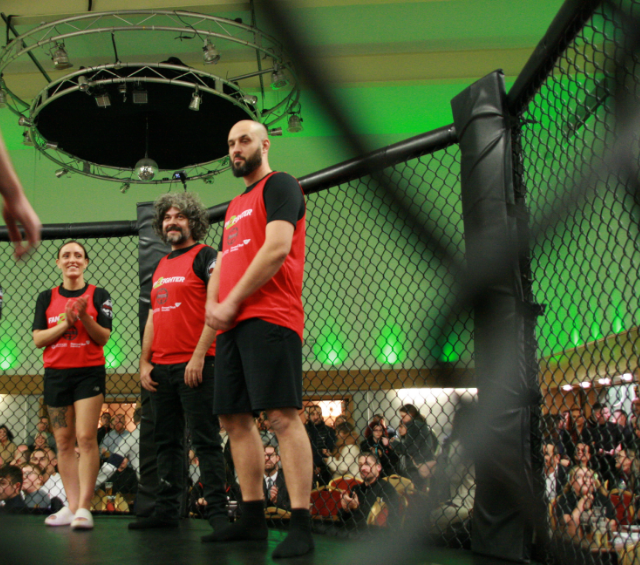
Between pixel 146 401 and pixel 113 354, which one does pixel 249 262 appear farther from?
pixel 113 354

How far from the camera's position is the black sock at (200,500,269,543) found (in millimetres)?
1668

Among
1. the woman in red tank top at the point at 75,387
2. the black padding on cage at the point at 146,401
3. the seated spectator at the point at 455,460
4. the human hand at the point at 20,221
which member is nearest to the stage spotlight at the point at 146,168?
the black padding on cage at the point at 146,401

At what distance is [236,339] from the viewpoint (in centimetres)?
161

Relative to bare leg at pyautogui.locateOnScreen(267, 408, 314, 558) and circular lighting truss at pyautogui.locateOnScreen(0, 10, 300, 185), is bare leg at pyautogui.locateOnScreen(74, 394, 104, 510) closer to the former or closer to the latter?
bare leg at pyautogui.locateOnScreen(267, 408, 314, 558)

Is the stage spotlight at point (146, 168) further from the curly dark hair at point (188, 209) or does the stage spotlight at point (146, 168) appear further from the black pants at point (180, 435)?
the black pants at point (180, 435)

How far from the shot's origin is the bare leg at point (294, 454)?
4.93ft

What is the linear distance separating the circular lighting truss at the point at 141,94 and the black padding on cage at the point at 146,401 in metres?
2.36

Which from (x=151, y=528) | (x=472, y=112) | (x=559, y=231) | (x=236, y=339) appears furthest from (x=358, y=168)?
(x=151, y=528)

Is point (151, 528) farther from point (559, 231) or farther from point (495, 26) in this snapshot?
point (495, 26)

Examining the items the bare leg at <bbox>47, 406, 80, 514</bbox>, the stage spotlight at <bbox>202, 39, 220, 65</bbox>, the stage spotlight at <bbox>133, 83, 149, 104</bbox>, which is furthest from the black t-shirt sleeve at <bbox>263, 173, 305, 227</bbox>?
the stage spotlight at <bbox>202, 39, 220, 65</bbox>

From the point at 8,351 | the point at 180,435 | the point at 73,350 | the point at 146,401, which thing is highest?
the point at 8,351

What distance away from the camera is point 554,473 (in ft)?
3.93

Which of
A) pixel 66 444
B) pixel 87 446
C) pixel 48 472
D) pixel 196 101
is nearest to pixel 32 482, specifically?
pixel 48 472

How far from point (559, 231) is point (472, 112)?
3.43 ft
